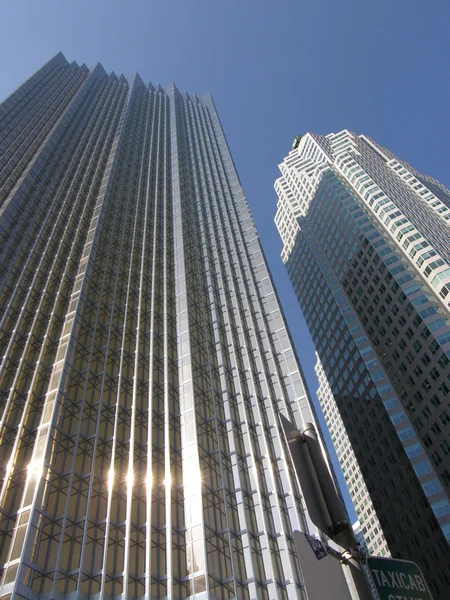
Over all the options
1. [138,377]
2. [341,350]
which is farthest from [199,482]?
[341,350]

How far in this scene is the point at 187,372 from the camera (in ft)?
182

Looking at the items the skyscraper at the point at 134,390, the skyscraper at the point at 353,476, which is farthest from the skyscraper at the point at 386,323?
the skyscraper at the point at 134,390

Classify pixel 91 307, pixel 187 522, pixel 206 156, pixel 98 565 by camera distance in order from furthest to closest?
1. pixel 206 156
2. pixel 91 307
3. pixel 187 522
4. pixel 98 565

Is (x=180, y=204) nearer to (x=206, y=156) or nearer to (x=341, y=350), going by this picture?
(x=206, y=156)

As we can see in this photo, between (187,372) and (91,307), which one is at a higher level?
(91,307)

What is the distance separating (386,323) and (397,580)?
87555 mm

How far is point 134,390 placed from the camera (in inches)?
2010

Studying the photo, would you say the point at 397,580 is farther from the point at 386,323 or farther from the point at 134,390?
the point at 386,323

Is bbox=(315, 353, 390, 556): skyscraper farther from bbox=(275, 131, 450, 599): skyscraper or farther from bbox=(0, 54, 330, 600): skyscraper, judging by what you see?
bbox=(0, 54, 330, 600): skyscraper

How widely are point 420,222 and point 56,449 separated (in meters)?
79.7

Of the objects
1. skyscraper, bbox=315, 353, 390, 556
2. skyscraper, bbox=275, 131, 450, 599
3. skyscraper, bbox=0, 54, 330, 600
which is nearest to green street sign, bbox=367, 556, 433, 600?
skyscraper, bbox=0, 54, 330, 600

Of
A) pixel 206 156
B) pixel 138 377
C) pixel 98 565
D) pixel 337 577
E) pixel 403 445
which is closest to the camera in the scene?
pixel 337 577

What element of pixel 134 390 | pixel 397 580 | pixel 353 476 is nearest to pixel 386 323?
pixel 353 476

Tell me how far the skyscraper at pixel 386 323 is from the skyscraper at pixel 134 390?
80.7 feet
